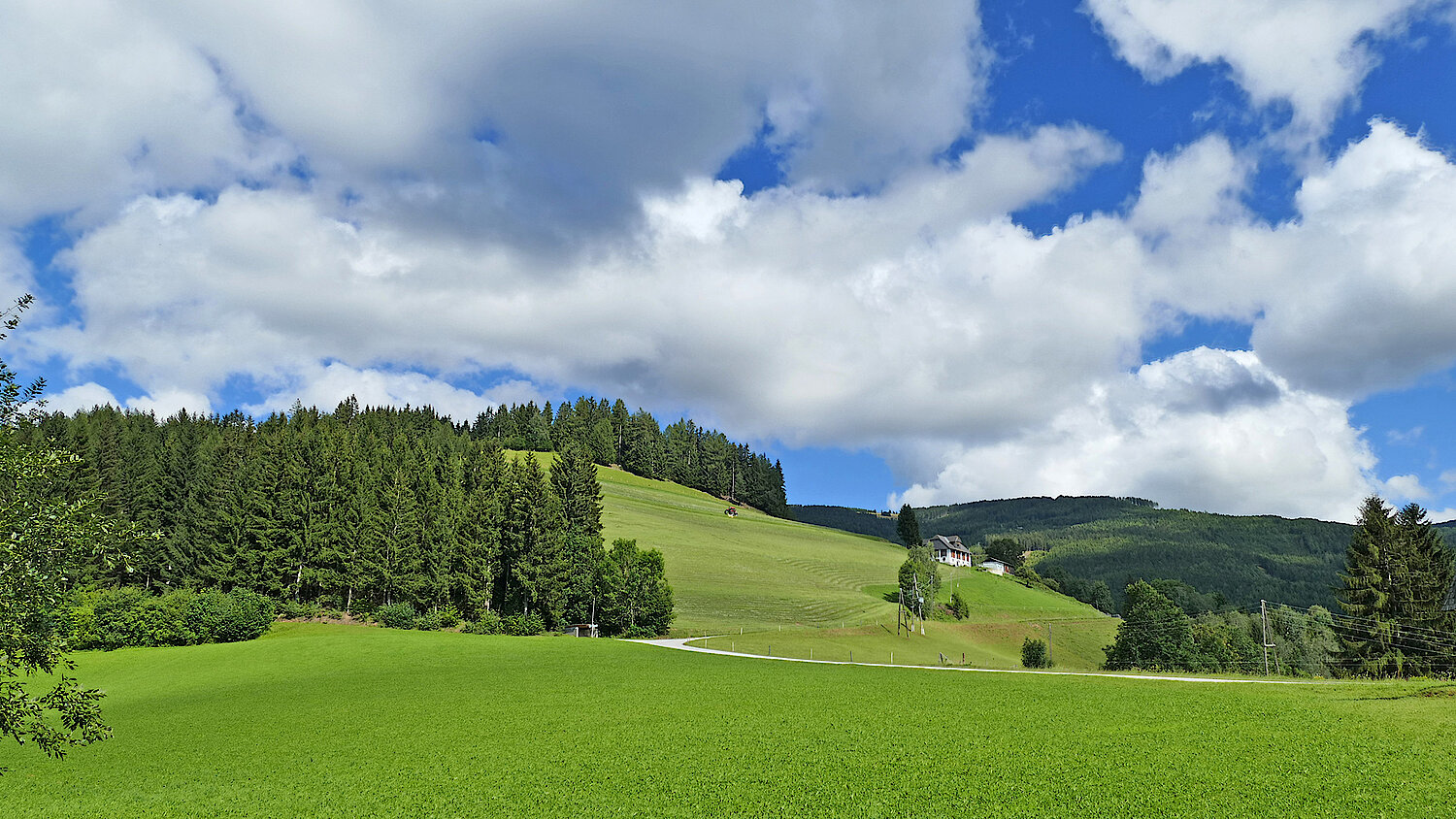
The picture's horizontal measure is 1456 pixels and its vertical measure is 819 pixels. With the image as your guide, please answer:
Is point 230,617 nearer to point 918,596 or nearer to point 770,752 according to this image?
point 770,752

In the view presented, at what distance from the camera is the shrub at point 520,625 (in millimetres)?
78688

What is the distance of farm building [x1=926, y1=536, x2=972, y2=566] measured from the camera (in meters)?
181

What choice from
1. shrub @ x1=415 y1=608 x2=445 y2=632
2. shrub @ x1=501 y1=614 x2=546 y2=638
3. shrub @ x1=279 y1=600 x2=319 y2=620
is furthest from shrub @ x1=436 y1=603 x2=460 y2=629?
shrub @ x1=279 y1=600 x2=319 y2=620

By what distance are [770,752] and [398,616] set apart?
68586 millimetres

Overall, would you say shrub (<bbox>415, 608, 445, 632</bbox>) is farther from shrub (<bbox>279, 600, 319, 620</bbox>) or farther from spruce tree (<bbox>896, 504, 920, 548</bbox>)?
spruce tree (<bbox>896, 504, 920, 548</bbox>)

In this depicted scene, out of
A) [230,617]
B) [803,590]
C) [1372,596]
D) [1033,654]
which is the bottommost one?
[1033,654]

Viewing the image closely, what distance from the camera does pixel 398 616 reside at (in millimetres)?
79062

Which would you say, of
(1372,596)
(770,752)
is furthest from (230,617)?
(1372,596)

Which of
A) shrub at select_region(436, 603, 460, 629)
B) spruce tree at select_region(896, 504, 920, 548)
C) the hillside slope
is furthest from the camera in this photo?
spruce tree at select_region(896, 504, 920, 548)

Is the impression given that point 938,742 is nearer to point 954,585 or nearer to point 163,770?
point 163,770

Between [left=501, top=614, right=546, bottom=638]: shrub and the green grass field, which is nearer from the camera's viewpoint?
the green grass field

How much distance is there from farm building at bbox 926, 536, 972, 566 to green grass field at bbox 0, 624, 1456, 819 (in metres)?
148

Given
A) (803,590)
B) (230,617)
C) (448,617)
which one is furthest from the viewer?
(803,590)

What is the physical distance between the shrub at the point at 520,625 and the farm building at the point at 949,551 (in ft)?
395
